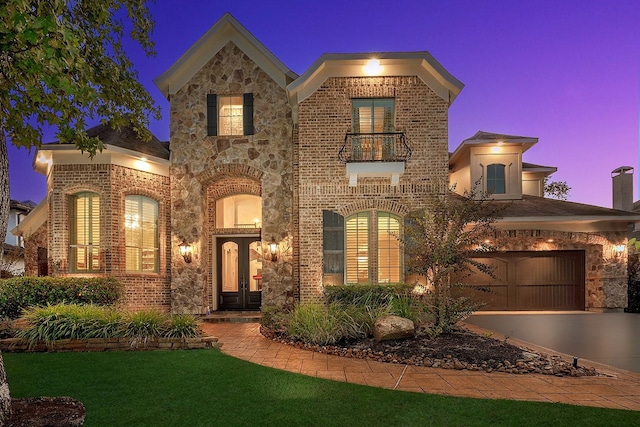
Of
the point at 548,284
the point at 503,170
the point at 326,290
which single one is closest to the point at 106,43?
the point at 326,290

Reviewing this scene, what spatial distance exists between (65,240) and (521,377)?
11.9 meters

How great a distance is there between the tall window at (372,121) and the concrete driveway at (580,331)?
19.5 feet

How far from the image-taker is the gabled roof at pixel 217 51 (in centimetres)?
1139

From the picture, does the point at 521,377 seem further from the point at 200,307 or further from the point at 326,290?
the point at 200,307

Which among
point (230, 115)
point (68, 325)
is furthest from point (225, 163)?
point (68, 325)

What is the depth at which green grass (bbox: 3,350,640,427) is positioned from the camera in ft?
13.4

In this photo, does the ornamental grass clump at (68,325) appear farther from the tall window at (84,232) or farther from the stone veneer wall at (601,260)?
the stone veneer wall at (601,260)

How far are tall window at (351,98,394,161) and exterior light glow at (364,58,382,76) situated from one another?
75 centimetres

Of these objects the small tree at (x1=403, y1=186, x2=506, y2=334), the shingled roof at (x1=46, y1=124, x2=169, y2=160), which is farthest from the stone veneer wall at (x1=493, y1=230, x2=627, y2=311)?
the shingled roof at (x1=46, y1=124, x2=169, y2=160)

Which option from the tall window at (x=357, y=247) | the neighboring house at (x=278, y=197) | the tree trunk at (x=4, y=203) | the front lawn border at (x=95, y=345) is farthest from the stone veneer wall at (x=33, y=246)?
the tree trunk at (x=4, y=203)

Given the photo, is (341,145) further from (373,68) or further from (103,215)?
(103,215)

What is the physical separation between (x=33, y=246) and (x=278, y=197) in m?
9.12

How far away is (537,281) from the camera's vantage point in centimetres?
1298

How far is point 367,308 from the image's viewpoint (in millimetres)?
8688
